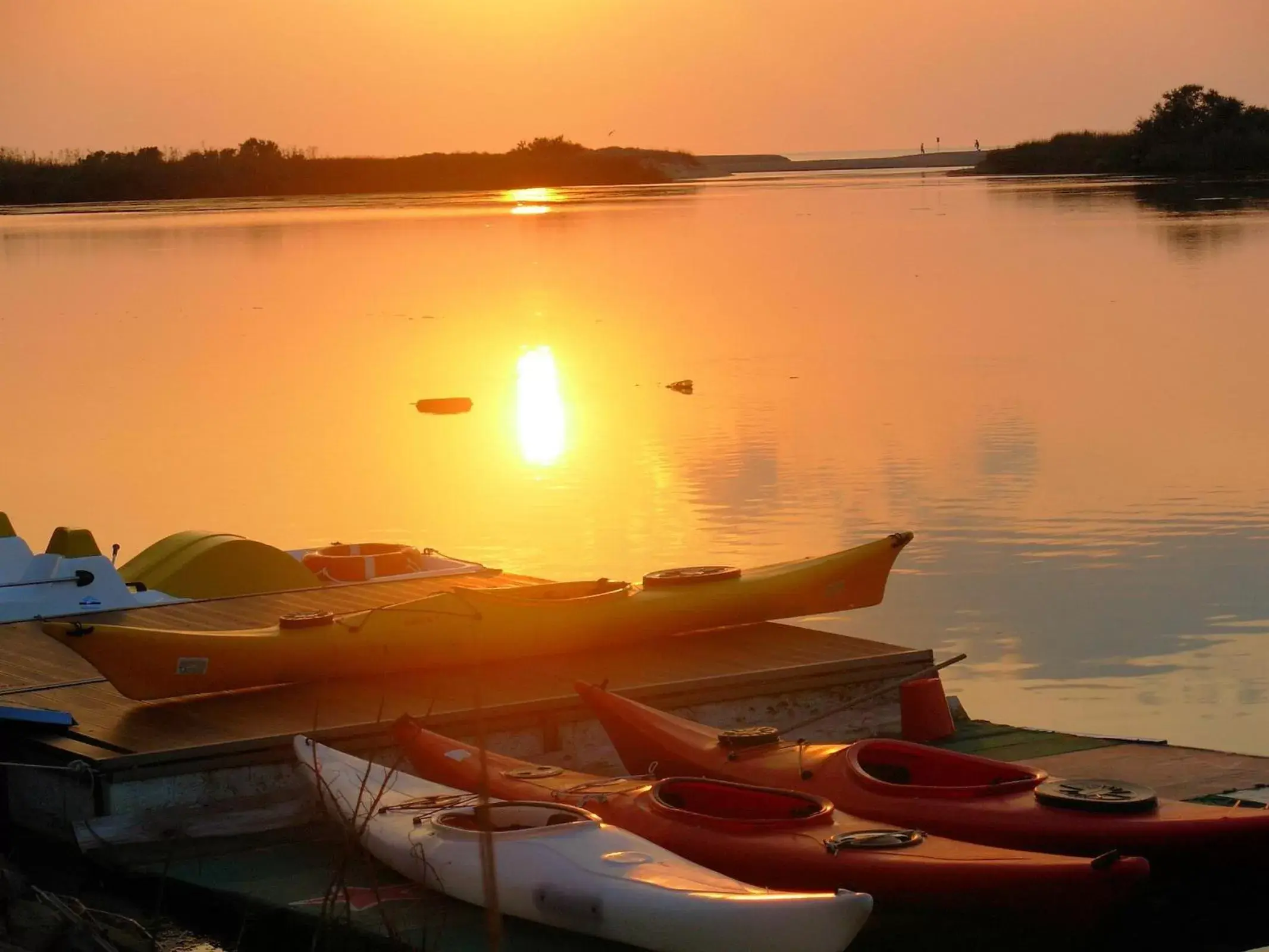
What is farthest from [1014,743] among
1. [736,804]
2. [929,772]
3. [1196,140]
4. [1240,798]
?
[1196,140]

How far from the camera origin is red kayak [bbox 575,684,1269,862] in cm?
649

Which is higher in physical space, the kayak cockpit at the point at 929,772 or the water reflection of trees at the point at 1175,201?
the water reflection of trees at the point at 1175,201

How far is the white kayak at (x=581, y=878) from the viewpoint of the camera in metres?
5.68

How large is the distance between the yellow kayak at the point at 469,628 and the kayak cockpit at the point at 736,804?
1.23 meters

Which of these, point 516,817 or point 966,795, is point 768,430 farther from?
point 516,817

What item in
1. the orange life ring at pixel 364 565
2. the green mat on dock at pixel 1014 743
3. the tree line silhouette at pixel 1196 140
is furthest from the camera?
the tree line silhouette at pixel 1196 140

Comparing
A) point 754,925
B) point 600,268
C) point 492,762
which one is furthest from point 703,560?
point 600,268

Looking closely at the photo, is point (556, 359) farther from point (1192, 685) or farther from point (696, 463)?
point (1192, 685)

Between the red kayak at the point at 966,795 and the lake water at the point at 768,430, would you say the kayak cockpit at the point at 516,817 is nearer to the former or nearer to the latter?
the red kayak at the point at 966,795

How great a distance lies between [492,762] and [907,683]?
2.26 metres

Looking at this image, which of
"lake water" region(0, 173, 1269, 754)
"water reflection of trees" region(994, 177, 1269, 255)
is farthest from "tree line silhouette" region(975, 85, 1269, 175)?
"lake water" region(0, 173, 1269, 754)

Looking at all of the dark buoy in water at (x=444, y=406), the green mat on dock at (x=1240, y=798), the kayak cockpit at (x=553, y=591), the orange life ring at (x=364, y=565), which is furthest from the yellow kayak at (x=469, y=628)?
the dark buoy in water at (x=444, y=406)

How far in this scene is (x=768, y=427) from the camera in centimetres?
1938

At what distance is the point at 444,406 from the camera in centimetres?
2177
